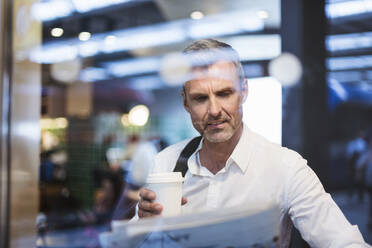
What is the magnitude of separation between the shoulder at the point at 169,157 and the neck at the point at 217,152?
0.11 metres

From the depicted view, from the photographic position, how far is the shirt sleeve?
1.15 metres

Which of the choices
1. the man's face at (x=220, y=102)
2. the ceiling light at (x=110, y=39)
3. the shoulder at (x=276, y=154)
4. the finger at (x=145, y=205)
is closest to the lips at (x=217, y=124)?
the man's face at (x=220, y=102)

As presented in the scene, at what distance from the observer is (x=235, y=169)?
4.26ft

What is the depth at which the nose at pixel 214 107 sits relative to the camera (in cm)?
129

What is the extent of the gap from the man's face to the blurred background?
0.04 metres

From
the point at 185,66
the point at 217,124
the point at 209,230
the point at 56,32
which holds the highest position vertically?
the point at 56,32

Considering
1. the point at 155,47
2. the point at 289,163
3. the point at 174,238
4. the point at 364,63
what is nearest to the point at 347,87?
the point at 364,63

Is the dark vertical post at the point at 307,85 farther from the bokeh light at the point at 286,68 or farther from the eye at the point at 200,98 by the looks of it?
the eye at the point at 200,98

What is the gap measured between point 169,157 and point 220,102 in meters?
0.30

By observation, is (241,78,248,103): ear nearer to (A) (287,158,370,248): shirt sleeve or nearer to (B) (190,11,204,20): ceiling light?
(A) (287,158,370,248): shirt sleeve

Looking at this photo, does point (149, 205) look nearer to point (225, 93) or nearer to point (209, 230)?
point (209, 230)

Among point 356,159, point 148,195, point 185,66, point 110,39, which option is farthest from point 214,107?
point 110,39

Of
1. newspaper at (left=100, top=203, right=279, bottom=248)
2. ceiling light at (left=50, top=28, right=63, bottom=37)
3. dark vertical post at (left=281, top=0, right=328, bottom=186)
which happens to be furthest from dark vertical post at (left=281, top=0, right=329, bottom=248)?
ceiling light at (left=50, top=28, right=63, bottom=37)

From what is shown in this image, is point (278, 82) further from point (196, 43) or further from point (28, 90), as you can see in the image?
point (28, 90)
